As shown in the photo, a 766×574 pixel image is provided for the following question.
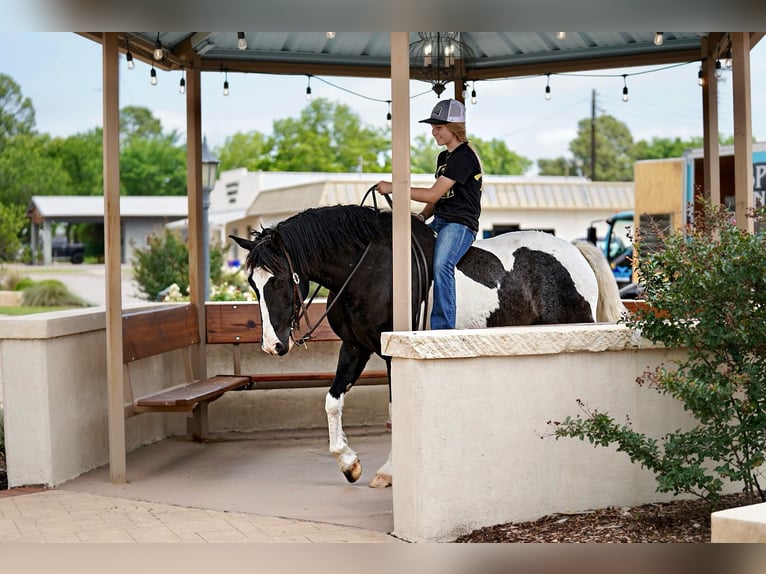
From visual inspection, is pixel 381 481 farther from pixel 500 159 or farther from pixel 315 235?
pixel 500 159

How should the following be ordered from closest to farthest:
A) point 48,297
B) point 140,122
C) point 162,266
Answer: point 162,266 → point 48,297 → point 140,122

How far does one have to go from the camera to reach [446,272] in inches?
263

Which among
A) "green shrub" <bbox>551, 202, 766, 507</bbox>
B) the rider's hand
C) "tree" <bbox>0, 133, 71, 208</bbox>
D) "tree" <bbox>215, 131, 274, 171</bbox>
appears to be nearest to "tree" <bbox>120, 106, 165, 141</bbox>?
"tree" <bbox>215, 131, 274, 171</bbox>

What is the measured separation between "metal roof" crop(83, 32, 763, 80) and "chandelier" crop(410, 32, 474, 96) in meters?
0.10

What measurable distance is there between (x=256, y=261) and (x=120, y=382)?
4.45ft

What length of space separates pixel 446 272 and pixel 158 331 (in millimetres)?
2799

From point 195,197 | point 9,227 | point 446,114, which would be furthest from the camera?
point 9,227

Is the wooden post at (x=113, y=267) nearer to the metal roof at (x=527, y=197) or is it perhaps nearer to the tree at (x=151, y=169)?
the metal roof at (x=527, y=197)

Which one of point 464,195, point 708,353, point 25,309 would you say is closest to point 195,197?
point 464,195

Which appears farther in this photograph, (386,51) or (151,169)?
(151,169)

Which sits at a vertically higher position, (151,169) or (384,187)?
(151,169)

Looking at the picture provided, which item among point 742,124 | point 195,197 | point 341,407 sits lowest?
point 341,407

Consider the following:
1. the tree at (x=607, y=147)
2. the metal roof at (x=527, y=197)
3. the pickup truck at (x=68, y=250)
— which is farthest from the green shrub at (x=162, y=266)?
the tree at (x=607, y=147)

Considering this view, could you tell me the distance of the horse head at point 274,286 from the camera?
6.60 meters
